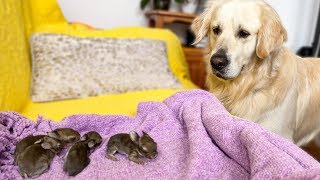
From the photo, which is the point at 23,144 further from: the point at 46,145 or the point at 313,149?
the point at 313,149

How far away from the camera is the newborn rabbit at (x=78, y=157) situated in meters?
1.23

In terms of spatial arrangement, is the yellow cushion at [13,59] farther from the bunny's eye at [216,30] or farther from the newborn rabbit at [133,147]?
the bunny's eye at [216,30]

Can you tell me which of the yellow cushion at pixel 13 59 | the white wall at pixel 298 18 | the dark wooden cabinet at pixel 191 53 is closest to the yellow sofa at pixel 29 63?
the yellow cushion at pixel 13 59

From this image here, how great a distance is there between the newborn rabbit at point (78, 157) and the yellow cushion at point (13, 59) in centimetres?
78

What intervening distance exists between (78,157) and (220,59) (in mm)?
785

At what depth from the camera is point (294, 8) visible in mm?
3572

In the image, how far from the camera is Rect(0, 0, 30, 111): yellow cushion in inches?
77.1

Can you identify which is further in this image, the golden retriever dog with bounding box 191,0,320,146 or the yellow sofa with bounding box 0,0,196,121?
the yellow sofa with bounding box 0,0,196,121

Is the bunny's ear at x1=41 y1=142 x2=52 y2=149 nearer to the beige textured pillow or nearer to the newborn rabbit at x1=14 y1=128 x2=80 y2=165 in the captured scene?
the newborn rabbit at x1=14 y1=128 x2=80 y2=165

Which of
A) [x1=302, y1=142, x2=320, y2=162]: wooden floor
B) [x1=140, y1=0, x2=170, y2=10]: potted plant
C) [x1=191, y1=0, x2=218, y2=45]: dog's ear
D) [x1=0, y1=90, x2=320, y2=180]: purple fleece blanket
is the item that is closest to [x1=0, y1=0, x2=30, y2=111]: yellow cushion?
[x1=0, y1=90, x2=320, y2=180]: purple fleece blanket

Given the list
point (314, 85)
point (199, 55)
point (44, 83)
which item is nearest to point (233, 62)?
A: point (314, 85)

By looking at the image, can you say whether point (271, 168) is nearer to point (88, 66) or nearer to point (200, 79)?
point (88, 66)

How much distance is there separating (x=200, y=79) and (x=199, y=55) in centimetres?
23

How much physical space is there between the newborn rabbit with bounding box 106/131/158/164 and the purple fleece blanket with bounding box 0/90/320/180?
0.09 feet
